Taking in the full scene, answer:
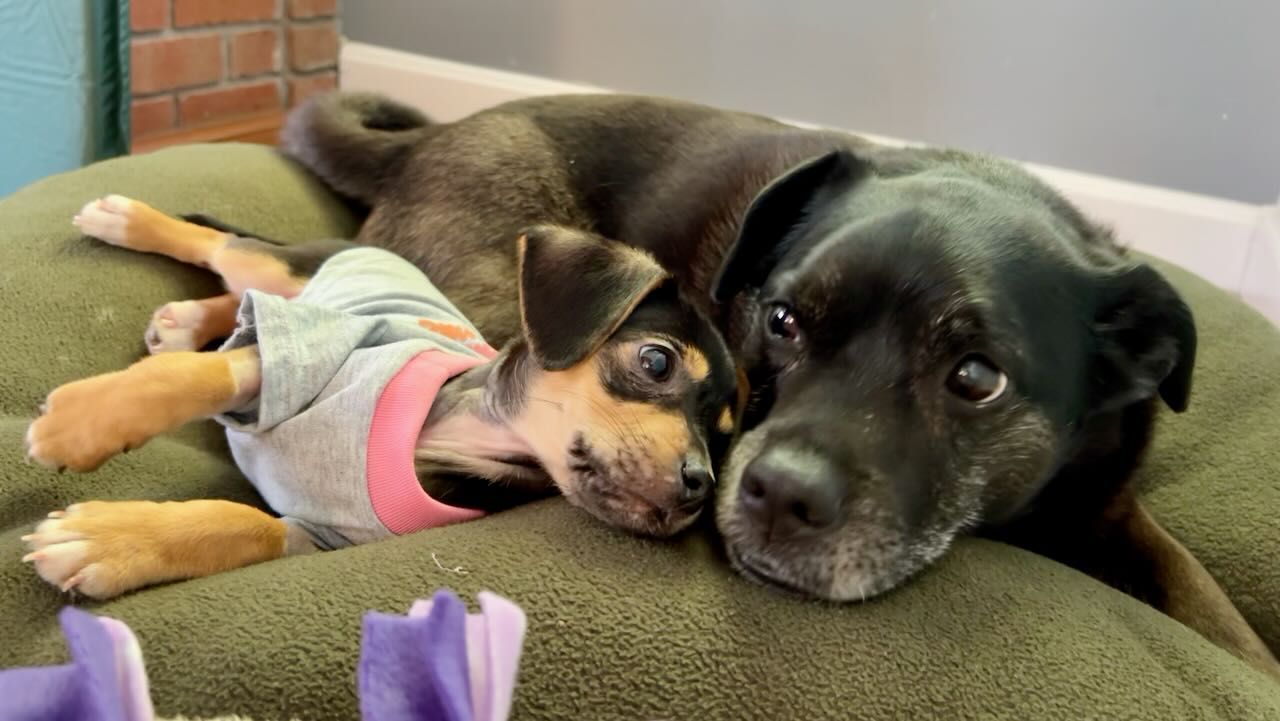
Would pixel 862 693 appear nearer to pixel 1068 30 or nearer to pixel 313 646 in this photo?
pixel 313 646

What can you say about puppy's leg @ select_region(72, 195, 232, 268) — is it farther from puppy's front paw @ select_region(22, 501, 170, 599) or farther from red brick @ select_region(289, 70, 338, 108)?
red brick @ select_region(289, 70, 338, 108)

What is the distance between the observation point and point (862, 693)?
3.60 ft

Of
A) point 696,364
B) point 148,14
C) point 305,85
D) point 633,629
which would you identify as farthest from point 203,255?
point 305,85

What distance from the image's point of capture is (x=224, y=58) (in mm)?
3658

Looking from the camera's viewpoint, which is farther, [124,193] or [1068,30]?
[1068,30]

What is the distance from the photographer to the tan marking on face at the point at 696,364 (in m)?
1.51

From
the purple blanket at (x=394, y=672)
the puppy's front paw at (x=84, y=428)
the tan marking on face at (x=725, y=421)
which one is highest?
the purple blanket at (x=394, y=672)

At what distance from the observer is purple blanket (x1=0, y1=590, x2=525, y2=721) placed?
2.21ft

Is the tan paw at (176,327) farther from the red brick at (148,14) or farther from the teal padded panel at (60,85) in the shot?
the red brick at (148,14)

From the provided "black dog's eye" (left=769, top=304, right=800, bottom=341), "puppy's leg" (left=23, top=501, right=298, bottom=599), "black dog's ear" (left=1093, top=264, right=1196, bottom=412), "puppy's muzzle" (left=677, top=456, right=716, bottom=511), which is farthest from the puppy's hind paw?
"black dog's ear" (left=1093, top=264, right=1196, bottom=412)

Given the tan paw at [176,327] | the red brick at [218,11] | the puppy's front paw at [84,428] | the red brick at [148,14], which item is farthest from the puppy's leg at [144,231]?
the red brick at [218,11]

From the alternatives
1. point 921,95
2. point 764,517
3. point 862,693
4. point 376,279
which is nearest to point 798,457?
point 764,517

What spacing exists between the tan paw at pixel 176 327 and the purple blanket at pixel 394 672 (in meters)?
1.22

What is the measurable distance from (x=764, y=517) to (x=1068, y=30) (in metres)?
2.49
